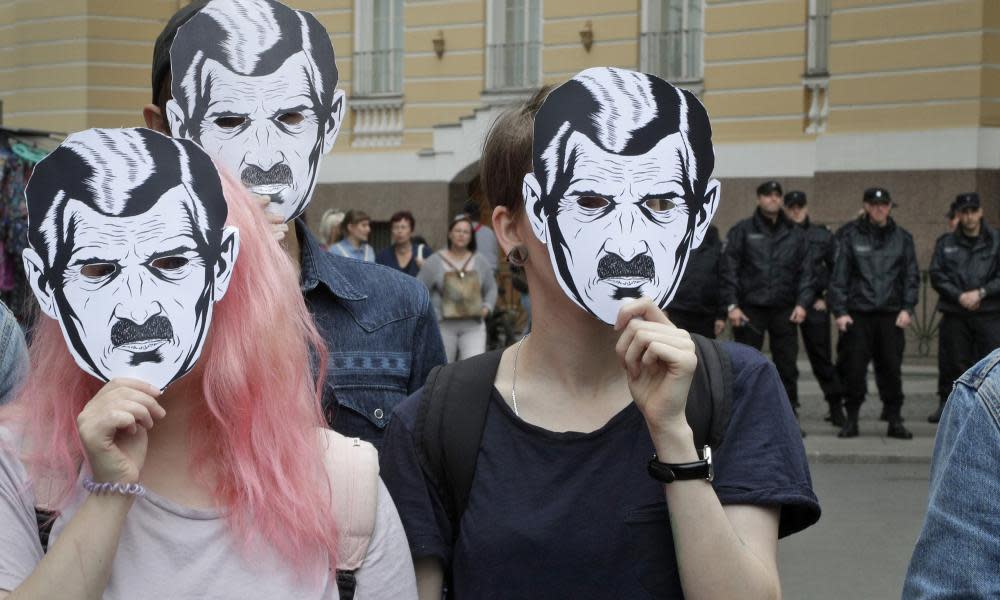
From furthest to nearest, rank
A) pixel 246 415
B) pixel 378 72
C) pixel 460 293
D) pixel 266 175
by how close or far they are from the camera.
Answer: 1. pixel 378 72
2. pixel 460 293
3. pixel 266 175
4. pixel 246 415

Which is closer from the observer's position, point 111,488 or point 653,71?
point 111,488

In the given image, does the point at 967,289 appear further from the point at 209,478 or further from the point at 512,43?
the point at 512,43

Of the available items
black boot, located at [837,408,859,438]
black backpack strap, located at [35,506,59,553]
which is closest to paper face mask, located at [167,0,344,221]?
black backpack strap, located at [35,506,59,553]

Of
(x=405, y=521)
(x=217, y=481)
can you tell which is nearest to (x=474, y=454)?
(x=405, y=521)

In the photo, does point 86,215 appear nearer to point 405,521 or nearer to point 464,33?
point 405,521

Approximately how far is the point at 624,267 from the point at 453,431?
1.22 feet

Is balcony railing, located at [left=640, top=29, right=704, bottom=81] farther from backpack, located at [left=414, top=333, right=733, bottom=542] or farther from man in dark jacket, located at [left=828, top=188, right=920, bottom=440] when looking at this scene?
backpack, located at [left=414, top=333, right=733, bottom=542]

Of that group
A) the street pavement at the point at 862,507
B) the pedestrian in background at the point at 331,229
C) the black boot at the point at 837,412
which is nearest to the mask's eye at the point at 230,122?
the street pavement at the point at 862,507

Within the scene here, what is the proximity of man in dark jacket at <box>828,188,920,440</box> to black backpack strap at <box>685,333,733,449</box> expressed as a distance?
8820 millimetres

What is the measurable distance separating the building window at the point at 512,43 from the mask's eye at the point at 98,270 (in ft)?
58.9

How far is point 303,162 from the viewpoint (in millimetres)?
2676

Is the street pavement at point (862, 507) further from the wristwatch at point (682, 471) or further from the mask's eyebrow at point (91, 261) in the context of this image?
the mask's eyebrow at point (91, 261)

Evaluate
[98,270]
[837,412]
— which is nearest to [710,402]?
[98,270]

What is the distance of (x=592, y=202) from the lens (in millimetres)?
2219
